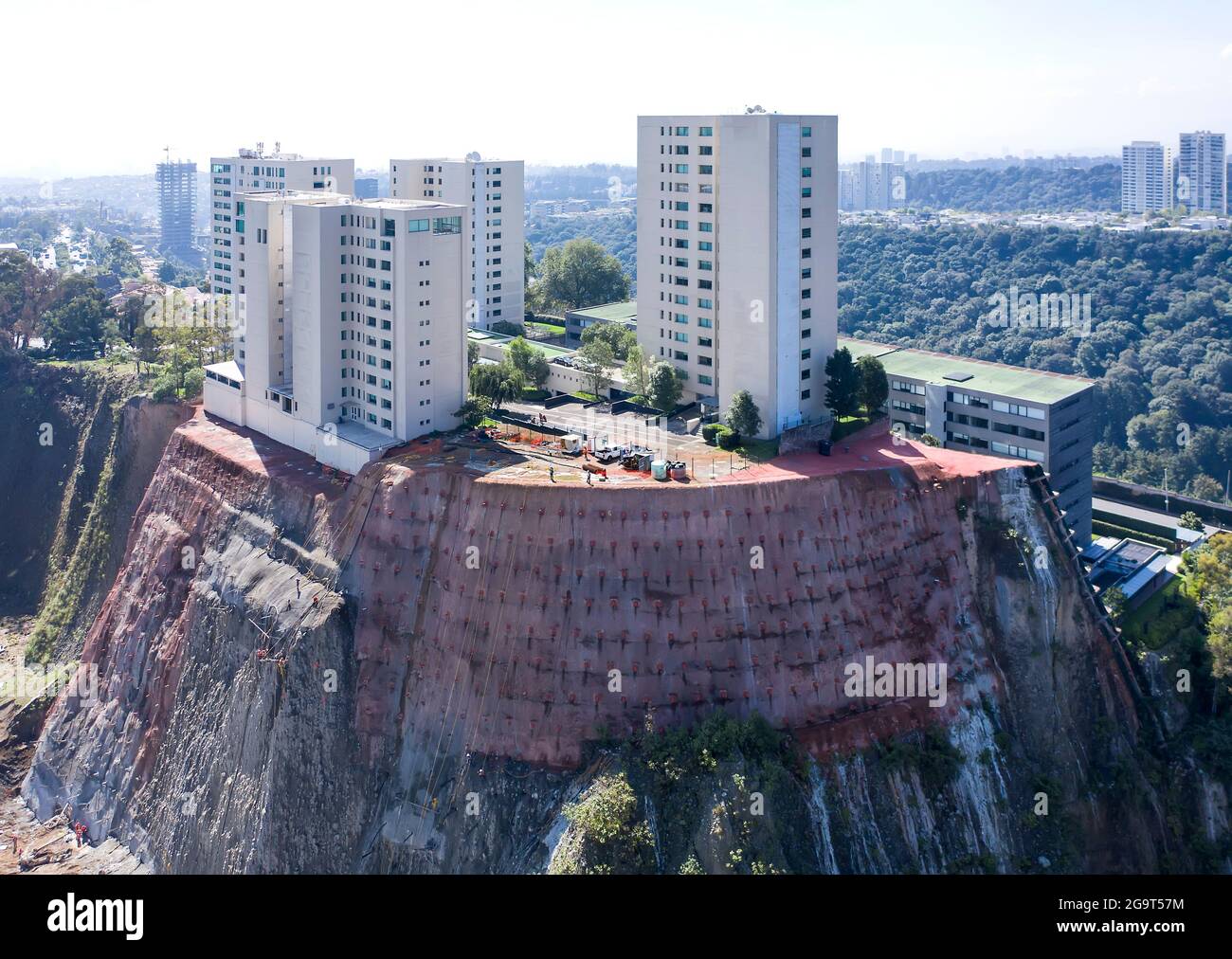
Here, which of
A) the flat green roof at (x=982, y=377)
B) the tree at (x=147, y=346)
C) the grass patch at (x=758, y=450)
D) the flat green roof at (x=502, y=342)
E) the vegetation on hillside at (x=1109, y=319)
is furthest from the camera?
the vegetation on hillside at (x=1109, y=319)

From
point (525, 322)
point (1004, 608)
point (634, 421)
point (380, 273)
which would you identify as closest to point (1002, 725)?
point (1004, 608)

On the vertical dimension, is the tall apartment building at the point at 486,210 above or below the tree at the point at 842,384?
above

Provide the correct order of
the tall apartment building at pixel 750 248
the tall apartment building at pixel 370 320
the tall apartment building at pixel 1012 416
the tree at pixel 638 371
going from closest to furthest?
1. the tall apartment building at pixel 370 320
2. the tall apartment building at pixel 750 248
3. the tree at pixel 638 371
4. the tall apartment building at pixel 1012 416

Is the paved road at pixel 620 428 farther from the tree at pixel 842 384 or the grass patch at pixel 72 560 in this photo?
the grass patch at pixel 72 560

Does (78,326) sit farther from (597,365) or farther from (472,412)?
(472,412)

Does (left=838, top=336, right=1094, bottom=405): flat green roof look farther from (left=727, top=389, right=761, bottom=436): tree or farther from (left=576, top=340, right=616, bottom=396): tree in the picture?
(left=727, top=389, right=761, bottom=436): tree

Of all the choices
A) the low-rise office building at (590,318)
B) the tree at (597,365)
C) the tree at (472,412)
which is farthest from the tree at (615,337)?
the tree at (472,412)
